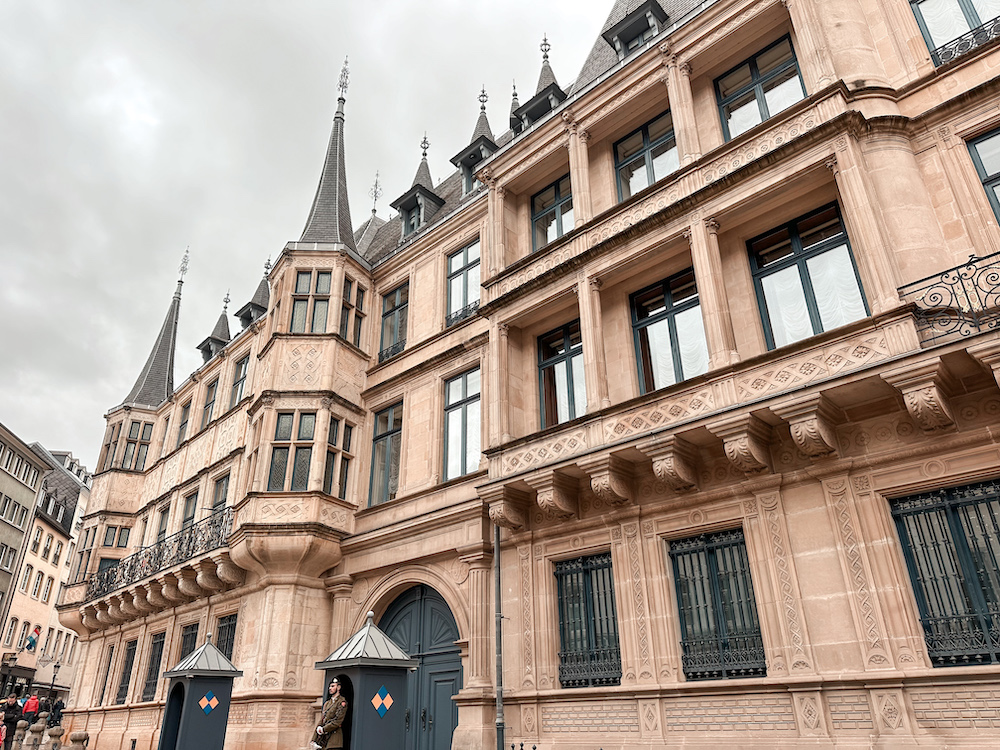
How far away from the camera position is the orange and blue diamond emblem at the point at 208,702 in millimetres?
11548

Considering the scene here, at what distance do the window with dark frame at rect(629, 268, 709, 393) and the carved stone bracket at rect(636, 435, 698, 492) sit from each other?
5.79 feet

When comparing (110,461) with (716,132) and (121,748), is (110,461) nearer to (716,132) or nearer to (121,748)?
(121,748)

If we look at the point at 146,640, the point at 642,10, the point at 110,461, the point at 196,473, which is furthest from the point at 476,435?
the point at 110,461

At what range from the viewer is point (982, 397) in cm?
883

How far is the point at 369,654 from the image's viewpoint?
321 inches

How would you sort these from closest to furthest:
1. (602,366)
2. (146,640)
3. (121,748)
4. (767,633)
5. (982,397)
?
(982,397) → (767,633) → (602,366) → (121,748) → (146,640)

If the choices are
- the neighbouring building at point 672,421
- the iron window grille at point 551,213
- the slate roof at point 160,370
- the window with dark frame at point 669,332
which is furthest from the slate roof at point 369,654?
the slate roof at point 160,370

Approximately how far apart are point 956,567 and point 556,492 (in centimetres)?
586

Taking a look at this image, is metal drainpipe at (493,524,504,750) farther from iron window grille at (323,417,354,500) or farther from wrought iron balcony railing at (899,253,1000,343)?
wrought iron balcony railing at (899,253,1000,343)

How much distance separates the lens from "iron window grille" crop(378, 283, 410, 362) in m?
19.0

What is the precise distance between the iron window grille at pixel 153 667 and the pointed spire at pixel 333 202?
1314 centimetres

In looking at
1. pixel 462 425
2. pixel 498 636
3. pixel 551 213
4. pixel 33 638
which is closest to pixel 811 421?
pixel 498 636

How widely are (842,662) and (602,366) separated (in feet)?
19.4

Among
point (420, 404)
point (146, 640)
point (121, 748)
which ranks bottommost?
point (121, 748)
